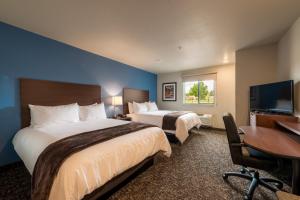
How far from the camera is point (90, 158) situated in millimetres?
1346

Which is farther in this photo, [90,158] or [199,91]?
[199,91]

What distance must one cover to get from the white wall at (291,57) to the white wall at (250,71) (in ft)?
0.82

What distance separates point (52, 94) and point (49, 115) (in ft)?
1.97

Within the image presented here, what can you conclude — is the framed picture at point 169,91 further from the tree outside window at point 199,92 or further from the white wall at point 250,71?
the white wall at point 250,71

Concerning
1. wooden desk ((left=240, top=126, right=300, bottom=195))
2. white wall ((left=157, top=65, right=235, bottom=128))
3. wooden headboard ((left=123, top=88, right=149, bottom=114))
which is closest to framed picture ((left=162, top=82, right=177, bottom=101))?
white wall ((left=157, top=65, right=235, bottom=128))

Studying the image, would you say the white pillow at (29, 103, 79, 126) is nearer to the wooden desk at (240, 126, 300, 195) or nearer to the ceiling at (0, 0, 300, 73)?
the ceiling at (0, 0, 300, 73)

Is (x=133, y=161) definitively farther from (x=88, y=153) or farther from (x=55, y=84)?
(x=55, y=84)

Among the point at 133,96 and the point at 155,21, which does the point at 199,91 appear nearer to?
the point at 133,96

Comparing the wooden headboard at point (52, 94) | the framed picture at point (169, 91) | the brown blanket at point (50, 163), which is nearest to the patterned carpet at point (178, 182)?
the brown blanket at point (50, 163)

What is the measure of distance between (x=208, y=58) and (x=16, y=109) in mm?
4696

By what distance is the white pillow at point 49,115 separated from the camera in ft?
7.90

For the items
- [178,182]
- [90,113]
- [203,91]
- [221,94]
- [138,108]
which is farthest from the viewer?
[203,91]

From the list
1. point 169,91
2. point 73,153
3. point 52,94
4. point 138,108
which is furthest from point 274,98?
point 52,94

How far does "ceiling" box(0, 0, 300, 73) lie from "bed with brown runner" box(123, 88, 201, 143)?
1.80 meters
